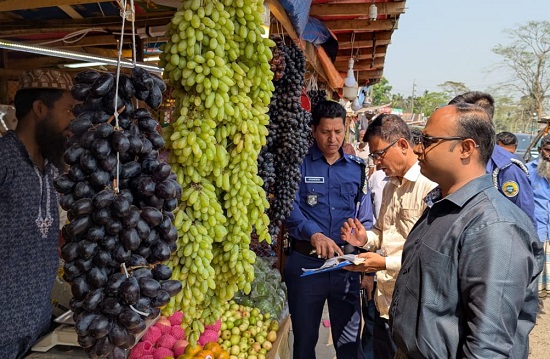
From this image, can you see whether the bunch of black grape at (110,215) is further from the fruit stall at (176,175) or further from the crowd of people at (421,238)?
the crowd of people at (421,238)

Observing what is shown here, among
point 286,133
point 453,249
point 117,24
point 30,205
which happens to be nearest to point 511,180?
point 286,133

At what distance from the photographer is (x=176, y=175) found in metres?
1.37

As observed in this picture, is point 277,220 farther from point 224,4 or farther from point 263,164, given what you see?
point 224,4

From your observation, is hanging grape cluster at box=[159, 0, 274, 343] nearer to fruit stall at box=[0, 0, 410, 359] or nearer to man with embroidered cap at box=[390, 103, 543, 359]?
fruit stall at box=[0, 0, 410, 359]

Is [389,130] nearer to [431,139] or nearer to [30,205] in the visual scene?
[431,139]

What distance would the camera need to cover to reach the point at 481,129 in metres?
1.64

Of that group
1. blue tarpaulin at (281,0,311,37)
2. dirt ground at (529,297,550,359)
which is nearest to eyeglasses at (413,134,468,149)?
blue tarpaulin at (281,0,311,37)

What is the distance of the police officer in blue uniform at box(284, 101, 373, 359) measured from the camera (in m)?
3.27

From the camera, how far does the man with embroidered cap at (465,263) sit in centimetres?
142

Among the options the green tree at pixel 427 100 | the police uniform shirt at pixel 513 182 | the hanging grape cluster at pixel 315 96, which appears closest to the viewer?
the police uniform shirt at pixel 513 182

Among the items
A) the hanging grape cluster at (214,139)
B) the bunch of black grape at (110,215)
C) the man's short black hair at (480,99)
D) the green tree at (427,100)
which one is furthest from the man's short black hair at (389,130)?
the green tree at (427,100)

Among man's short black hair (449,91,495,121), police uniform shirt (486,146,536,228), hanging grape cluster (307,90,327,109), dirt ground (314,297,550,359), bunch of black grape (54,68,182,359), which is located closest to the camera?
bunch of black grape (54,68,182,359)

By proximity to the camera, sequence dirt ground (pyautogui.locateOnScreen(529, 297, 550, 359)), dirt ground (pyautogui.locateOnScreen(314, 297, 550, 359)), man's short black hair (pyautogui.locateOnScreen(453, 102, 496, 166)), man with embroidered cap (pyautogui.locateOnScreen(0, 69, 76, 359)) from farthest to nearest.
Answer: dirt ground (pyautogui.locateOnScreen(529, 297, 550, 359)), dirt ground (pyautogui.locateOnScreen(314, 297, 550, 359)), man with embroidered cap (pyautogui.locateOnScreen(0, 69, 76, 359)), man's short black hair (pyautogui.locateOnScreen(453, 102, 496, 166))

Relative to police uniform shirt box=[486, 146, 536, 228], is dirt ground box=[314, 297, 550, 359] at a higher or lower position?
lower
